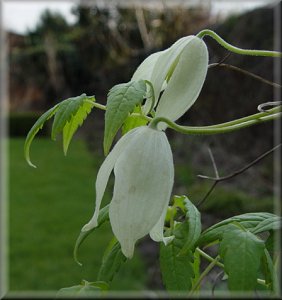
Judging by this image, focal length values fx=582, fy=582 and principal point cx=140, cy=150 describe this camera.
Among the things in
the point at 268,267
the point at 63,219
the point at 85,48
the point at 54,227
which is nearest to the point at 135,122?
the point at 268,267

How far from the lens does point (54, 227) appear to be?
3.24 metres

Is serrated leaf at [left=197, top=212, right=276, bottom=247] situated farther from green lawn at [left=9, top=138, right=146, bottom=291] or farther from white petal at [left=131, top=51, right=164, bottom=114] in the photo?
green lawn at [left=9, top=138, right=146, bottom=291]

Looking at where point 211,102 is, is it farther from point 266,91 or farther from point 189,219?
point 189,219

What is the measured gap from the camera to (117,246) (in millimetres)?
463

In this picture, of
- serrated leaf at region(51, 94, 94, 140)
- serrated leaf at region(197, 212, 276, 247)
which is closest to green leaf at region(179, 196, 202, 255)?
serrated leaf at region(197, 212, 276, 247)

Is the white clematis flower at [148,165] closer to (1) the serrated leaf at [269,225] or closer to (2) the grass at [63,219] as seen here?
(1) the serrated leaf at [269,225]

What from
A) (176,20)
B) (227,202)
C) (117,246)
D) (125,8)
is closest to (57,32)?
(125,8)

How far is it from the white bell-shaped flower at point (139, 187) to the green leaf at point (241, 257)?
51 mm

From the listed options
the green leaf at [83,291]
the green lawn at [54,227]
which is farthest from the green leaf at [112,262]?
the green lawn at [54,227]

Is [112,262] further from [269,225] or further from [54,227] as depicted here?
[54,227]

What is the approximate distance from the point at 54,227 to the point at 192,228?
289cm

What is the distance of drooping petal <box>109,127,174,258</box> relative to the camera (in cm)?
38

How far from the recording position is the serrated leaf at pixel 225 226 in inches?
16.8

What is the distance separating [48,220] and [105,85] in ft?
13.5
